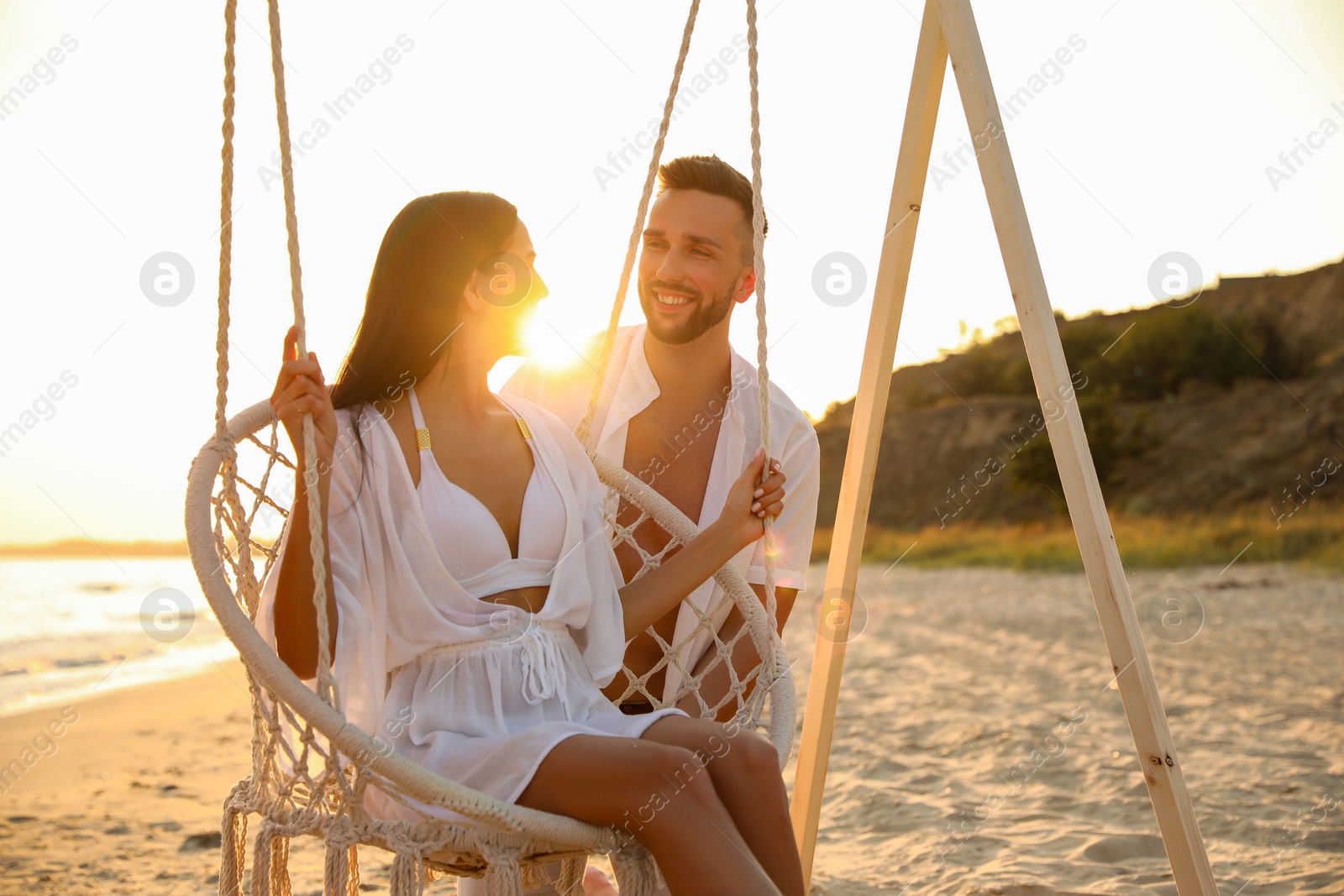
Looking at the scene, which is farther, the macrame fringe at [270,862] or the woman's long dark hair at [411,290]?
the woman's long dark hair at [411,290]

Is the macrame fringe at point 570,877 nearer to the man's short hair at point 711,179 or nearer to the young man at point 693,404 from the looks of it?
the young man at point 693,404

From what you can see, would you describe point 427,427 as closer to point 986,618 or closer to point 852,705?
point 852,705

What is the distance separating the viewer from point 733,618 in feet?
8.05

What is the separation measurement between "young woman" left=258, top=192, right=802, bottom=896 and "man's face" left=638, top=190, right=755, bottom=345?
774mm

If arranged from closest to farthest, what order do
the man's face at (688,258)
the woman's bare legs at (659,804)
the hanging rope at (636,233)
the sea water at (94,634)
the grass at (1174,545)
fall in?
the woman's bare legs at (659,804) < the hanging rope at (636,233) < the man's face at (688,258) < the sea water at (94,634) < the grass at (1174,545)

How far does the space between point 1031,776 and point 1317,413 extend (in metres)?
21.1

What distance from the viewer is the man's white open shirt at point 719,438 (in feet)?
8.04

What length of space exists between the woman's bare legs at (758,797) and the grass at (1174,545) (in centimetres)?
667

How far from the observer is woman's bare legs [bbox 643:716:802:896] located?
147 centimetres

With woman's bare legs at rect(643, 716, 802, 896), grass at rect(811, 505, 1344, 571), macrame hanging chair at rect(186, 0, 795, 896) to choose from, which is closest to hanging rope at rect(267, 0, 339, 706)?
macrame hanging chair at rect(186, 0, 795, 896)

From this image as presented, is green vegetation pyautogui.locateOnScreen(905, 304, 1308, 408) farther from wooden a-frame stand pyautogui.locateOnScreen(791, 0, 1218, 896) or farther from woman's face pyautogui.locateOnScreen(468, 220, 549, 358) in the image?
woman's face pyautogui.locateOnScreen(468, 220, 549, 358)

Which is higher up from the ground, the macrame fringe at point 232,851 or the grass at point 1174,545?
the macrame fringe at point 232,851

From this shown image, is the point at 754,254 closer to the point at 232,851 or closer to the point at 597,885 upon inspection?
the point at 597,885

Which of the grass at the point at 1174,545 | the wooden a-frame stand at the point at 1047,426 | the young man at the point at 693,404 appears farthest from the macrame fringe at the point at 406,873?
the grass at the point at 1174,545
